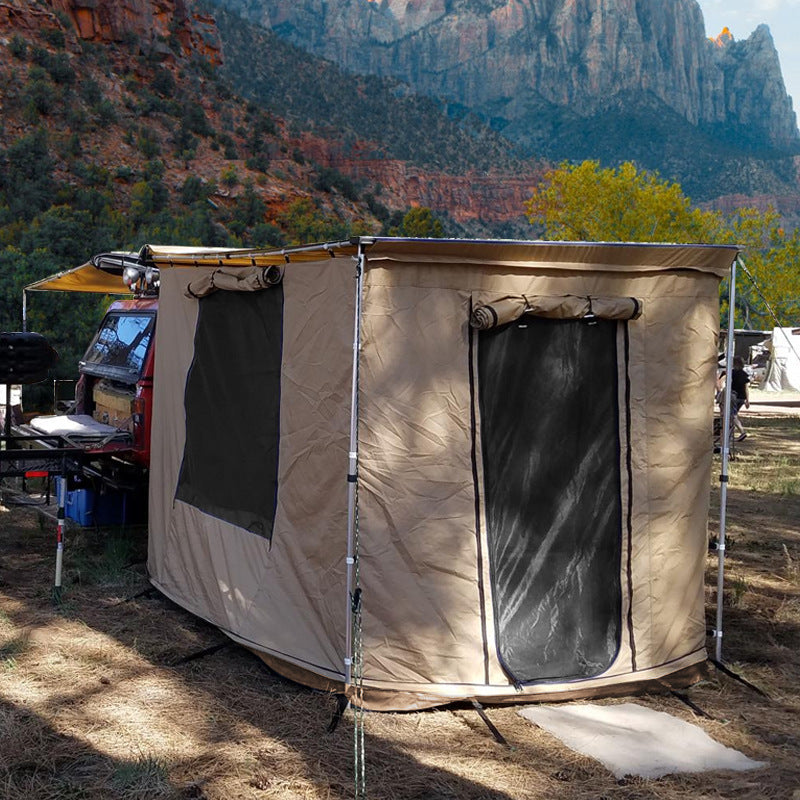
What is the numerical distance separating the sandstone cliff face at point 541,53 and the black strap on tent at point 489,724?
12428 centimetres

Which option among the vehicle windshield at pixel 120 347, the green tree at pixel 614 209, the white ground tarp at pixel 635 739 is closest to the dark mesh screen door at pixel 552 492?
the white ground tarp at pixel 635 739

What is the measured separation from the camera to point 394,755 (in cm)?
429

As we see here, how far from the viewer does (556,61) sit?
13450 centimetres

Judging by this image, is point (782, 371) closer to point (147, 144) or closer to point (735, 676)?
point (147, 144)

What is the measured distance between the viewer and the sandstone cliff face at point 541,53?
13100 centimetres

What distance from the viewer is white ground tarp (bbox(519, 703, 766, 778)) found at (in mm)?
4262

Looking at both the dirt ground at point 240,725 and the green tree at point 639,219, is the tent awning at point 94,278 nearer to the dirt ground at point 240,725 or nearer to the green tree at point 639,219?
the dirt ground at point 240,725

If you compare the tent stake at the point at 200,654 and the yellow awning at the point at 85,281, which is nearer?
the tent stake at the point at 200,654

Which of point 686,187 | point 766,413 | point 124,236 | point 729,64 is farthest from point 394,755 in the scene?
point 729,64

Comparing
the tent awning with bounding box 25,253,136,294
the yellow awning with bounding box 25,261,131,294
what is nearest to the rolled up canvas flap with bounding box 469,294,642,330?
the tent awning with bounding box 25,253,136,294

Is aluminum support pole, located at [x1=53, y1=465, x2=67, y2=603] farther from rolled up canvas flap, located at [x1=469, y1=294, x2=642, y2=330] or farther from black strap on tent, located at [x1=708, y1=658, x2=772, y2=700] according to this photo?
black strap on tent, located at [x1=708, y1=658, x2=772, y2=700]

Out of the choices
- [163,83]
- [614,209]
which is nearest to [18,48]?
[163,83]

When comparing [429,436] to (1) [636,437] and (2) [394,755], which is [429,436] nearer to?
(1) [636,437]

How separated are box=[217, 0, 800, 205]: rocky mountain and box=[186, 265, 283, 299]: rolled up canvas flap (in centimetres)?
10682
